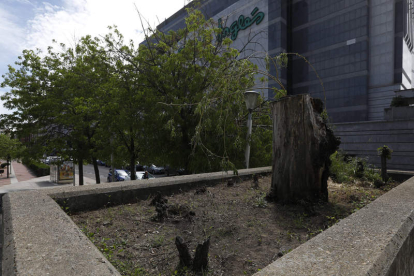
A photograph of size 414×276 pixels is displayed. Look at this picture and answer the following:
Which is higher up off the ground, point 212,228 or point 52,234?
point 52,234

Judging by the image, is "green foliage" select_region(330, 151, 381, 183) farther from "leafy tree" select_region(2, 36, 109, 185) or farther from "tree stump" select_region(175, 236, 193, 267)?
"leafy tree" select_region(2, 36, 109, 185)

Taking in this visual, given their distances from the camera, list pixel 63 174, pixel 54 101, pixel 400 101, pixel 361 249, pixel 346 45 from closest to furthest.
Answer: pixel 361 249, pixel 54 101, pixel 400 101, pixel 63 174, pixel 346 45

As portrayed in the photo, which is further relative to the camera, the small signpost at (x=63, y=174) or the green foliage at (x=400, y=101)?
the small signpost at (x=63, y=174)

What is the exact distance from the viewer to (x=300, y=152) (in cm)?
374

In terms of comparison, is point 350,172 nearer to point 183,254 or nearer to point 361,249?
point 361,249

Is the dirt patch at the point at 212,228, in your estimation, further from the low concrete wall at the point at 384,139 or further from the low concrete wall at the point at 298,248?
the low concrete wall at the point at 384,139

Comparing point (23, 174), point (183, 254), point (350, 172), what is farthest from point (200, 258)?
point (23, 174)

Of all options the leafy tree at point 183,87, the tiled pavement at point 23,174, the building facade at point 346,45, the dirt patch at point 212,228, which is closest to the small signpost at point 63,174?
the tiled pavement at point 23,174

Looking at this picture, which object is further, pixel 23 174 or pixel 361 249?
pixel 23 174

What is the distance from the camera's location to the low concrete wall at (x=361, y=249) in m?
1.38

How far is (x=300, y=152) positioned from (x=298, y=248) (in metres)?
2.28

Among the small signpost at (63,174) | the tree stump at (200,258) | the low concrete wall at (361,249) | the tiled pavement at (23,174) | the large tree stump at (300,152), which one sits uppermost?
the large tree stump at (300,152)

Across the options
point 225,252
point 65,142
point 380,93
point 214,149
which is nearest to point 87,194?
point 225,252

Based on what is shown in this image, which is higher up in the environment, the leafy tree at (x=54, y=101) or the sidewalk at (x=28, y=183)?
the leafy tree at (x=54, y=101)
